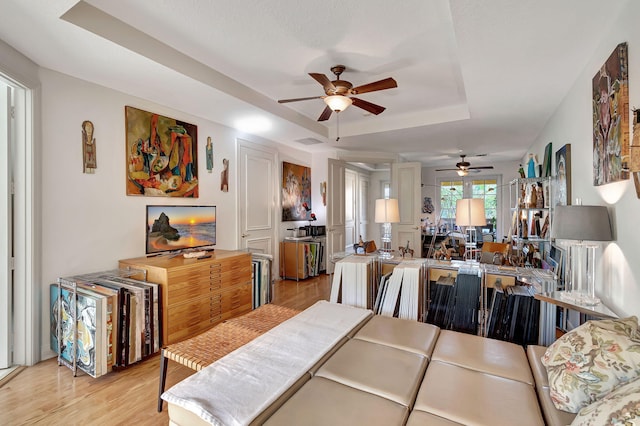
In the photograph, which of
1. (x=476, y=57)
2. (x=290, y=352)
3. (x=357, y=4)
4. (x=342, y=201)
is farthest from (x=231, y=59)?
(x=342, y=201)

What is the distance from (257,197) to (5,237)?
286cm

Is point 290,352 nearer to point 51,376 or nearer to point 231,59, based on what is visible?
point 51,376

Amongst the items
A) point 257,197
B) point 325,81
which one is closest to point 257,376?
point 325,81

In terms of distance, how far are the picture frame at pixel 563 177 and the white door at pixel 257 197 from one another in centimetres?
364

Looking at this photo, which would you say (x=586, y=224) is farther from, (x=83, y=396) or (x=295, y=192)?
(x=295, y=192)

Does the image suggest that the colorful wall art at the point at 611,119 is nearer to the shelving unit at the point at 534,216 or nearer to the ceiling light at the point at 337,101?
the shelving unit at the point at 534,216

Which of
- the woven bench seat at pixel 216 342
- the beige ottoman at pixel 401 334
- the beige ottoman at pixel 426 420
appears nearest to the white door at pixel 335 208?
the woven bench seat at pixel 216 342

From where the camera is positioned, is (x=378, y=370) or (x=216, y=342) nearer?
(x=378, y=370)

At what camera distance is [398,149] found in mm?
5742

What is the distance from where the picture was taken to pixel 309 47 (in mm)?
2479

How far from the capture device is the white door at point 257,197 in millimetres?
4473

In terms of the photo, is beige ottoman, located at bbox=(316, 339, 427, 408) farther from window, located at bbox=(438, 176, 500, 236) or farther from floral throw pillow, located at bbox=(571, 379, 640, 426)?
window, located at bbox=(438, 176, 500, 236)

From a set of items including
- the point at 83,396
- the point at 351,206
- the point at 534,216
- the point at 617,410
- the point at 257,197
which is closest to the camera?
the point at 617,410

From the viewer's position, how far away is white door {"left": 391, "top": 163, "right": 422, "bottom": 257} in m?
5.75
